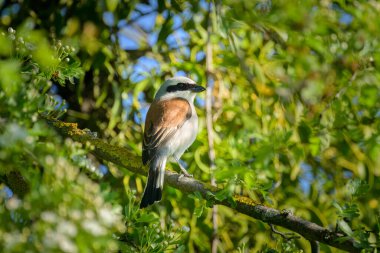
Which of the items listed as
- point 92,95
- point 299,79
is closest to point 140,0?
point 92,95

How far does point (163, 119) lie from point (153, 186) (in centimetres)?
72

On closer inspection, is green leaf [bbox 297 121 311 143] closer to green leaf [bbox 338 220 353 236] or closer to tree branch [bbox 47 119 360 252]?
tree branch [bbox 47 119 360 252]

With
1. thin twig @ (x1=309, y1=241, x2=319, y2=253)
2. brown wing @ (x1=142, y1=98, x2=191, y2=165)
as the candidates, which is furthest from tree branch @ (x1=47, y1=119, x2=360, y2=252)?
brown wing @ (x1=142, y1=98, x2=191, y2=165)

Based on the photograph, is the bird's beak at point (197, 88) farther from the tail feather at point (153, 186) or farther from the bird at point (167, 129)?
the tail feather at point (153, 186)

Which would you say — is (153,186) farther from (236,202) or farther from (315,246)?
(315,246)

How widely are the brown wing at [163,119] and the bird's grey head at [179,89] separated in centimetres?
7

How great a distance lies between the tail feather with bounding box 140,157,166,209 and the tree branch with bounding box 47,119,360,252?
0.13 ft

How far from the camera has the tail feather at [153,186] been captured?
2.68 metres

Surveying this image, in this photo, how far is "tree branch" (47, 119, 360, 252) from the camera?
199cm

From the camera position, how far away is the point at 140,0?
140 inches

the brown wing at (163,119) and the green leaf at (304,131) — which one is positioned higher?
the green leaf at (304,131)

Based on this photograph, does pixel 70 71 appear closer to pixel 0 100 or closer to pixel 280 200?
pixel 0 100

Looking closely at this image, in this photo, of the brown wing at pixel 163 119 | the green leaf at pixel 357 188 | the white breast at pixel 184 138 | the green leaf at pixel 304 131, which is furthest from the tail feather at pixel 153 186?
the green leaf at pixel 357 188

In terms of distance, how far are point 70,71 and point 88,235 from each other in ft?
3.07
